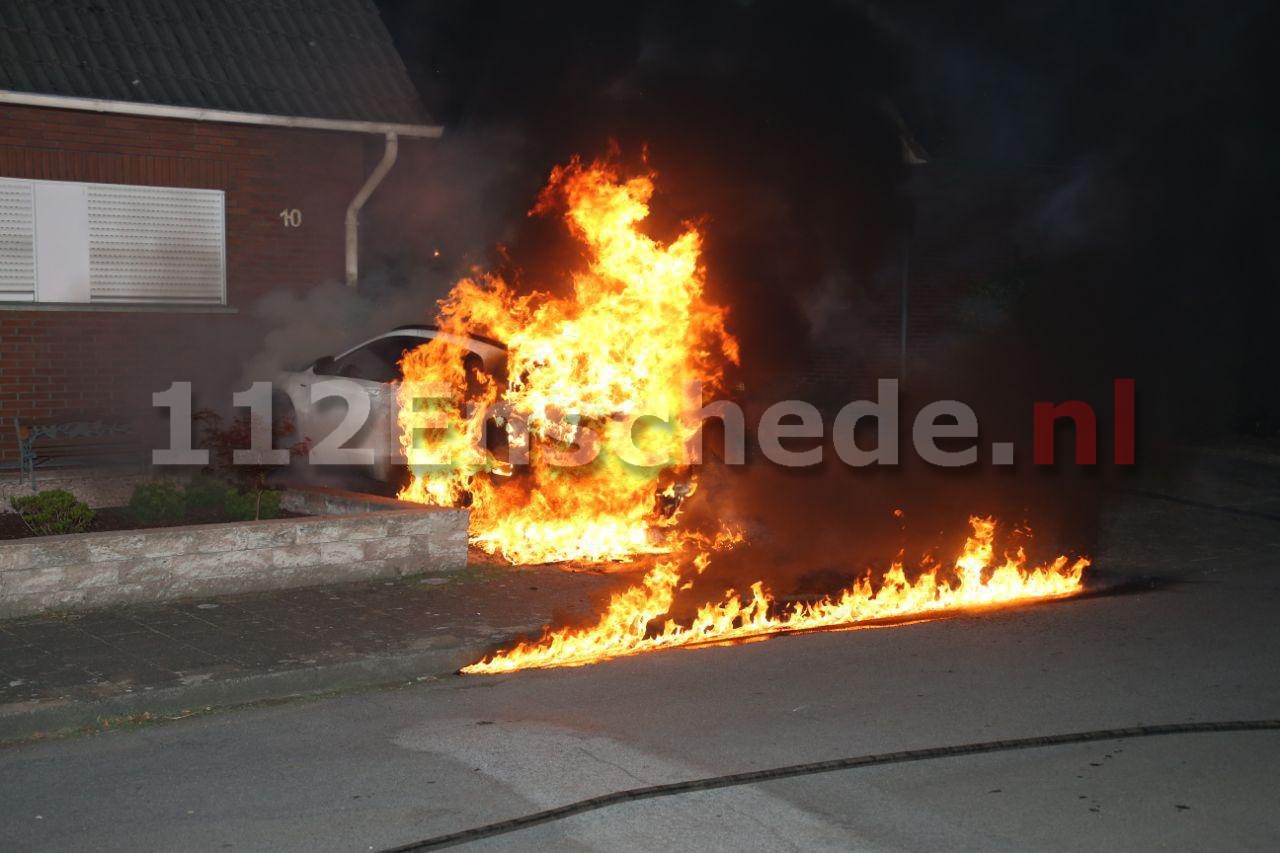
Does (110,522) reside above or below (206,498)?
below

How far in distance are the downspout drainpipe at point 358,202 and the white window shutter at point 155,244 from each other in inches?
48.8

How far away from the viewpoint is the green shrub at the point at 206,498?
8.97 metres

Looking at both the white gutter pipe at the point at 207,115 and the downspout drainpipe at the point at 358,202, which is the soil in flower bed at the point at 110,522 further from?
the downspout drainpipe at the point at 358,202

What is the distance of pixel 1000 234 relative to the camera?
1634cm

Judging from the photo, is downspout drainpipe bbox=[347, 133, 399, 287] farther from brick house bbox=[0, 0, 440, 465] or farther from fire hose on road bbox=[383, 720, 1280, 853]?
fire hose on road bbox=[383, 720, 1280, 853]

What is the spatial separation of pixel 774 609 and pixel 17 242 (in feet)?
24.2

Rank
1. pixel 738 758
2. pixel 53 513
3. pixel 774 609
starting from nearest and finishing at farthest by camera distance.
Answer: pixel 738 758 < pixel 53 513 < pixel 774 609

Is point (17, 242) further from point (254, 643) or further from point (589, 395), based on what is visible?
point (254, 643)

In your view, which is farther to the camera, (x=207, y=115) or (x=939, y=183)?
(x=939, y=183)

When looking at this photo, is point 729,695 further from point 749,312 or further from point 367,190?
point 367,190

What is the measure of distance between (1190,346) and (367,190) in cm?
1033

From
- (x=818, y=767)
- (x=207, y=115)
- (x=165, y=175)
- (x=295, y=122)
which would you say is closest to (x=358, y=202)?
(x=295, y=122)

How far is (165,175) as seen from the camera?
11.8 metres

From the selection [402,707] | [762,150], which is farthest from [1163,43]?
[402,707]
